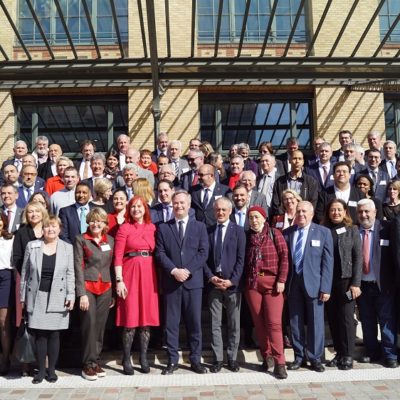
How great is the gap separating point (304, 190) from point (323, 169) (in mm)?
1041

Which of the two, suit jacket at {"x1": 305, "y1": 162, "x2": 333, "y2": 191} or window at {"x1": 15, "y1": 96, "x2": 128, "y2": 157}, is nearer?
suit jacket at {"x1": 305, "y1": 162, "x2": 333, "y2": 191}

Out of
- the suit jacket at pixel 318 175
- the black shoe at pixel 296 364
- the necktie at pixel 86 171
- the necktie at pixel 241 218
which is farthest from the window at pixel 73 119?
the black shoe at pixel 296 364

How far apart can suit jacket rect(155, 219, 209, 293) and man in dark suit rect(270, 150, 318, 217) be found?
1695 mm

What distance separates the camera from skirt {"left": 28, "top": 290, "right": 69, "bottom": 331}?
5.38 meters

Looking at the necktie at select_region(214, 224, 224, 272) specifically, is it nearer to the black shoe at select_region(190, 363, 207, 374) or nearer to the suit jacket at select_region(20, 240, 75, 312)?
the black shoe at select_region(190, 363, 207, 374)

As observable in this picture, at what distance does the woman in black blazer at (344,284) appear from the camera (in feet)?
19.1

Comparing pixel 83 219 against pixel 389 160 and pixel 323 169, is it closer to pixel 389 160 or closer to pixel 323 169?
pixel 323 169

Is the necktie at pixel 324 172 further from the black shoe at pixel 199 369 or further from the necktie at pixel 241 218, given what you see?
the black shoe at pixel 199 369

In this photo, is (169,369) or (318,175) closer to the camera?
(169,369)

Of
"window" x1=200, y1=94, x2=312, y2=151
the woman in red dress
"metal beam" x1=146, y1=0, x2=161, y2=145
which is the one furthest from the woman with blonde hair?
"window" x1=200, y1=94, x2=312, y2=151

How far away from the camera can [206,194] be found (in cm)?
690

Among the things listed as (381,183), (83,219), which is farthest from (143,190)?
(381,183)

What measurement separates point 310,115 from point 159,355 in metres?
10.2

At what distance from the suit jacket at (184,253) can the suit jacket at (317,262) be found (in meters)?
1.04
